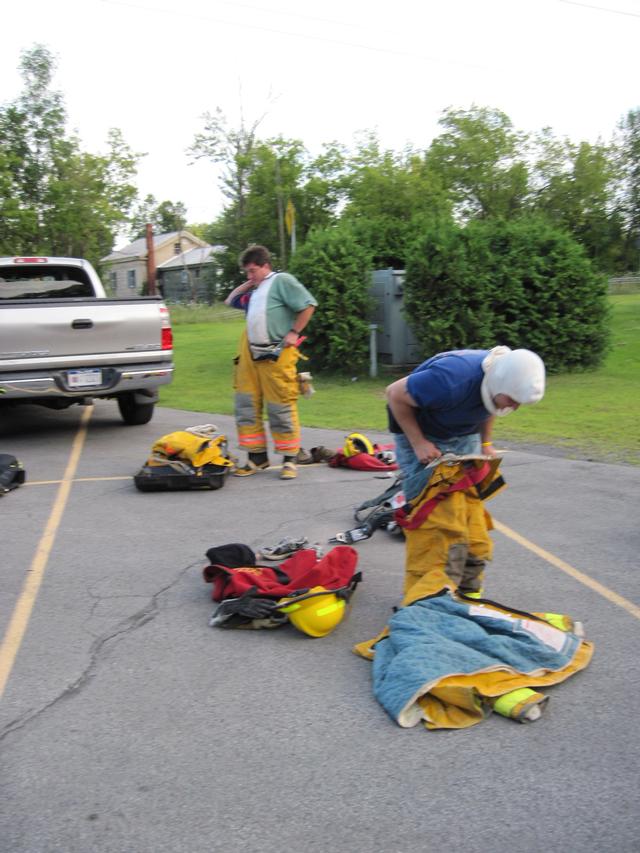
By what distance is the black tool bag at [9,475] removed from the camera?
7.38m

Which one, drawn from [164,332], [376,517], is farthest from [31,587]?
[164,332]

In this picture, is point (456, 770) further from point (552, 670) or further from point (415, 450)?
point (415, 450)

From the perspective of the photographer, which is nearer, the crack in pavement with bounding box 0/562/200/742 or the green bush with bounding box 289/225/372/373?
the crack in pavement with bounding box 0/562/200/742

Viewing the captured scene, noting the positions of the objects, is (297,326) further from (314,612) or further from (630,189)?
(630,189)

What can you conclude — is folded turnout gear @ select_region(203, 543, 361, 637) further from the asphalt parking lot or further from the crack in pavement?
the crack in pavement

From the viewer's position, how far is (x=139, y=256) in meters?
73.4

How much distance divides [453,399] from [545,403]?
28.5 feet

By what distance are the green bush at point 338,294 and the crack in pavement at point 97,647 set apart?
1055 cm

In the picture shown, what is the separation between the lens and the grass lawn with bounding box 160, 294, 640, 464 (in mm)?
9492

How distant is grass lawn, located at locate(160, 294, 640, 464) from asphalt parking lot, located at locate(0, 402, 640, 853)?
3.32 m

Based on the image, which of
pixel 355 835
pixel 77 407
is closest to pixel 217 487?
pixel 355 835

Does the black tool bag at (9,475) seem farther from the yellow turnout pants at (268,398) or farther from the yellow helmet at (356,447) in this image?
the yellow helmet at (356,447)

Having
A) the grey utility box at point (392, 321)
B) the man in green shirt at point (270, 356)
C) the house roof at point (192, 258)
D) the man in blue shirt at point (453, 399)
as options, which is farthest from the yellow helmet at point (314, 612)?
the house roof at point (192, 258)

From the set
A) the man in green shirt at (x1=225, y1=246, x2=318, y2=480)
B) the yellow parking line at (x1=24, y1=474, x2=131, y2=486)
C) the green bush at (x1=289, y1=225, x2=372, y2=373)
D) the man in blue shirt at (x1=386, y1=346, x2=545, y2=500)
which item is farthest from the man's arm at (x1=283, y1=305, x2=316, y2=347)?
the green bush at (x1=289, y1=225, x2=372, y2=373)
